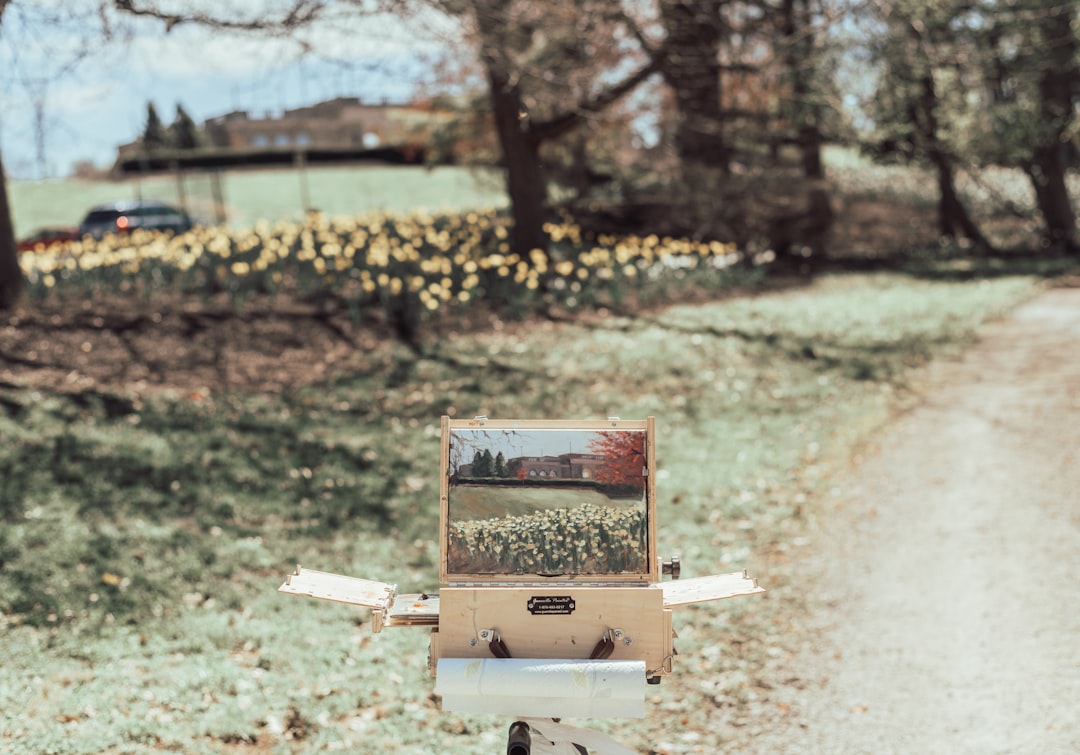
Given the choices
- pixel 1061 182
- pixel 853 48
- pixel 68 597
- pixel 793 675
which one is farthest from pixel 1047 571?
pixel 1061 182

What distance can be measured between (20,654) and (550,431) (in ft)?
11.8

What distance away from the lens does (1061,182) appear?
23.2 metres

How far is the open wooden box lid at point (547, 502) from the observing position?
3193mm

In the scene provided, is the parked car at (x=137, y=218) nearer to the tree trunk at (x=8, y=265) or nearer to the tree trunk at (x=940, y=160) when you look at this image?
the tree trunk at (x=8, y=265)

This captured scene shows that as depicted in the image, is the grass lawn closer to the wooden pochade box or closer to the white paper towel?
the white paper towel

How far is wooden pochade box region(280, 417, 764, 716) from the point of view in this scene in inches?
123

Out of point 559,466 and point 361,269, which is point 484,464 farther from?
point 361,269

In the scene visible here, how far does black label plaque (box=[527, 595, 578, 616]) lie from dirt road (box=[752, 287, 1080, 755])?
85.4 inches

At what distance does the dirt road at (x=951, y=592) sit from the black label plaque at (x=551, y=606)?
217cm

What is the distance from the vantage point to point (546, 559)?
10.5 feet

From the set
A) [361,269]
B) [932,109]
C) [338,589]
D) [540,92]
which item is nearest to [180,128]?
[361,269]

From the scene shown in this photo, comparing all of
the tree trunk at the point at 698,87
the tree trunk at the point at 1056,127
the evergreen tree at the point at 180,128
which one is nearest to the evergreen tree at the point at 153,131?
the evergreen tree at the point at 180,128

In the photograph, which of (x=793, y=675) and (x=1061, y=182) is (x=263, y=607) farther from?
(x=1061, y=182)

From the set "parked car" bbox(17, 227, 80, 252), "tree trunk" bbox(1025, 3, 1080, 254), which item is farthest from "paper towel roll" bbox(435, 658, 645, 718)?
"parked car" bbox(17, 227, 80, 252)
